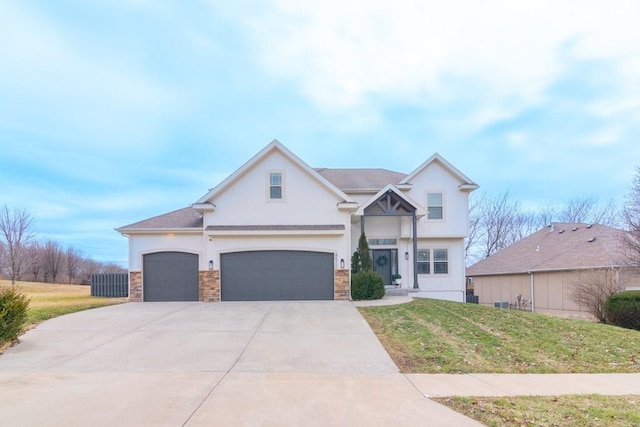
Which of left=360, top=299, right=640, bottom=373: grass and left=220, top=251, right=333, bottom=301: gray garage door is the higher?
left=220, top=251, right=333, bottom=301: gray garage door

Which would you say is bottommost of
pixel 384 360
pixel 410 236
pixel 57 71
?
pixel 384 360

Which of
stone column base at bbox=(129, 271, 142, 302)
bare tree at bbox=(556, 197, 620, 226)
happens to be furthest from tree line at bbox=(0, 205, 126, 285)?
bare tree at bbox=(556, 197, 620, 226)

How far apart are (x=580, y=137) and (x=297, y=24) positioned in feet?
85.9

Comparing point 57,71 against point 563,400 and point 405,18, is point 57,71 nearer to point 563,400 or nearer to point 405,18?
point 405,18

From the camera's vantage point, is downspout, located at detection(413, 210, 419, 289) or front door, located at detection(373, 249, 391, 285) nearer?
downspout, located at detection(413, 210, 419, 289)

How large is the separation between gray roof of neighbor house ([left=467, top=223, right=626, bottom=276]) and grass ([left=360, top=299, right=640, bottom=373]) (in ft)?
27.5

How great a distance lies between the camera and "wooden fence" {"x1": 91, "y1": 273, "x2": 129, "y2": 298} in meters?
21.5

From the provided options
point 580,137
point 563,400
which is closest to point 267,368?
point 563,400

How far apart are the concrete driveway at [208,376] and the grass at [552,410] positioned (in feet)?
1.26

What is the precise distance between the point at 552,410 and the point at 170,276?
1544cm

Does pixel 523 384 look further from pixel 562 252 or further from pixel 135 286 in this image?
pixel 562 252

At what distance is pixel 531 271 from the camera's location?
2198 centimetres

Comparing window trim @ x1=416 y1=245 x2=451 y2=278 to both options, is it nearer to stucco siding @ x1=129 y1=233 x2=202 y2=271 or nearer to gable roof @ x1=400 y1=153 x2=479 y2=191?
gable roof @ x1=400 y1=153 x2=479 y2=191

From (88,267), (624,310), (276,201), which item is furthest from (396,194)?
(88,267)
